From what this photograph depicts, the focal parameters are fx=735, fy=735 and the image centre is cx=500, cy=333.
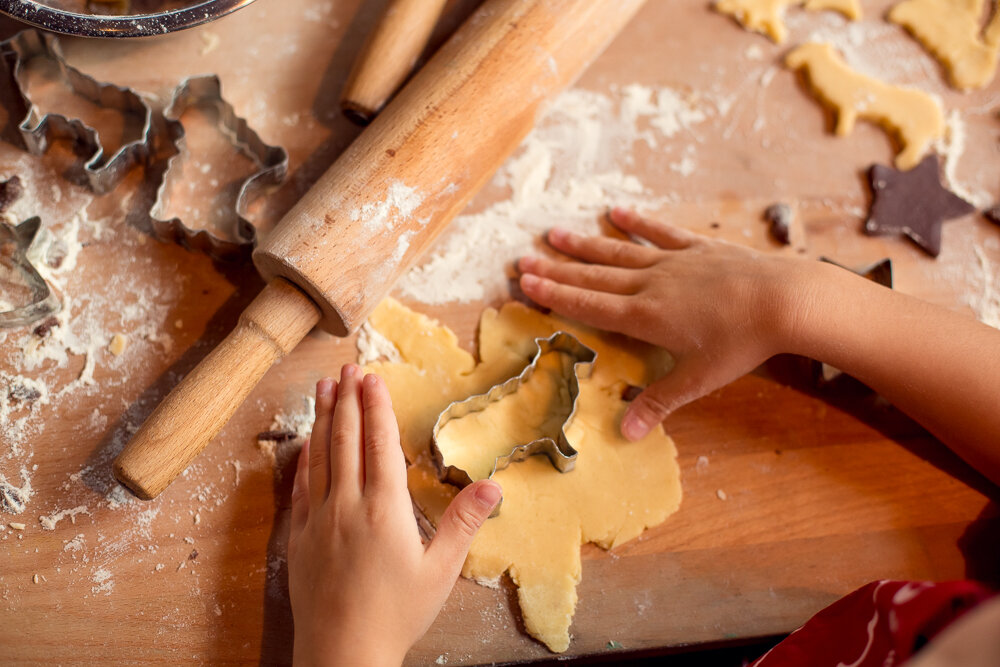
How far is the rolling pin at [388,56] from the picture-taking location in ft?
3.20

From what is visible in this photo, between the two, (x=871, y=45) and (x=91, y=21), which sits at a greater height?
(x=91, y=21)

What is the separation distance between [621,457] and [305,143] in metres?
0.62

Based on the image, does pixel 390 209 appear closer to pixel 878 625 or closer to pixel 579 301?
pixel 579 301

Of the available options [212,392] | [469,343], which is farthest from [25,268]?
[469,343]

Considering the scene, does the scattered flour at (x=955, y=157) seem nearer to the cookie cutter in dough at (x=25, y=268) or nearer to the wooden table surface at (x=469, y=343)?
the wooden table surface at (x=469, y=343)

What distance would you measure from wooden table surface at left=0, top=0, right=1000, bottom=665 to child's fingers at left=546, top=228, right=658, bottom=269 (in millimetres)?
124

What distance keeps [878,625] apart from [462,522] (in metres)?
0.43

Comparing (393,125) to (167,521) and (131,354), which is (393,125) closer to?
(131,354)

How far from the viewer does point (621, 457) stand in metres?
0.91

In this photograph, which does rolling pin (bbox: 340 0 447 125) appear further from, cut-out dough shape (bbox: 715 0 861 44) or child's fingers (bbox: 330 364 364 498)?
cut-out dough shape (bbox: 715 0 861 44)

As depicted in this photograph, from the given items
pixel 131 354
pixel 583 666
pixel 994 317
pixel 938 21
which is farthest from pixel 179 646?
pixel 938 21

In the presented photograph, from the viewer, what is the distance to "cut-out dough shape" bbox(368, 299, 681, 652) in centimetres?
84

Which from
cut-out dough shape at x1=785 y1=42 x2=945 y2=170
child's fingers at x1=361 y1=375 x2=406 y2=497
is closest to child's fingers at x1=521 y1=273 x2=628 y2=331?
child's fingers at x1=361 y1=375 x2=406 y2=497

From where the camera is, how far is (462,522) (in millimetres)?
777
